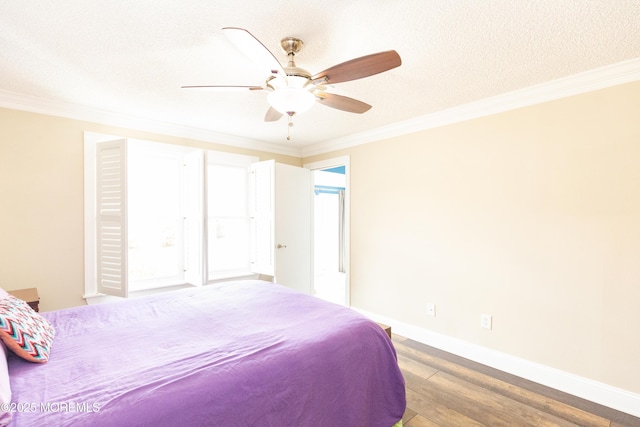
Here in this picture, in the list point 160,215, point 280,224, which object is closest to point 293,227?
point 280,224

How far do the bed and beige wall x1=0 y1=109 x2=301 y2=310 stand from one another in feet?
3.85

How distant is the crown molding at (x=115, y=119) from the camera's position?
2.56 m

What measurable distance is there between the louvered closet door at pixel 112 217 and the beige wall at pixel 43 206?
0.19 metres

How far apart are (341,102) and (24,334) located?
79.6 inches

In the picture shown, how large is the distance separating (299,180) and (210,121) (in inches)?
54.6

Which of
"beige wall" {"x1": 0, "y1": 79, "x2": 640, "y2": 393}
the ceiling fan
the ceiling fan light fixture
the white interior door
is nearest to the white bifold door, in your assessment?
the white interior door

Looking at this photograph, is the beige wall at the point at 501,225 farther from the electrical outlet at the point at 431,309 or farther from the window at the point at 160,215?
the window at the point at 160,215

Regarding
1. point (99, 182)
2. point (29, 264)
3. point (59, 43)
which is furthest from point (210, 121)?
point (29, 264)

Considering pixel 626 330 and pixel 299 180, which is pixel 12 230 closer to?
pixel 299 180

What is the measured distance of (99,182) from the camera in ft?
9.43

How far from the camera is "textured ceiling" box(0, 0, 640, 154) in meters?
1.52

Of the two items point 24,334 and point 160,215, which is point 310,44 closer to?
point 24,334

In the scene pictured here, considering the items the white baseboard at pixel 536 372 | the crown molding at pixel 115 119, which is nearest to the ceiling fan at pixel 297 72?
the crown molding at pixel 115 119

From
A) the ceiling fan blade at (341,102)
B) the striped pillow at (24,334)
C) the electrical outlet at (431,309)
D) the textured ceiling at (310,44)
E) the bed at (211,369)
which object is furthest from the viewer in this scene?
the electrical outlet at (431,309)
